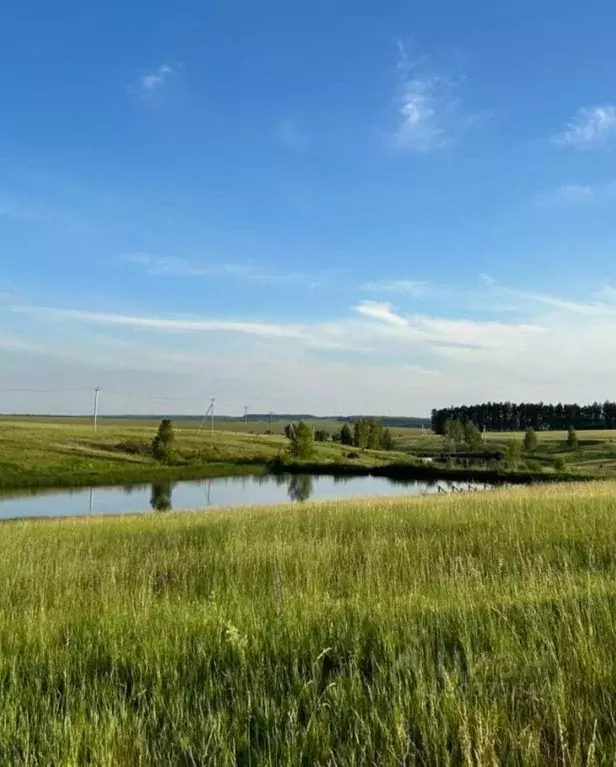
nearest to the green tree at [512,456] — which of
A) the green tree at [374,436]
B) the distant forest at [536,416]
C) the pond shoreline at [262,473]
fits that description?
the pond shoreline at [262,473]

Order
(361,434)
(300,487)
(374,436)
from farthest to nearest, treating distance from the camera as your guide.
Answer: (374,436) → (361,434) → (300,487)

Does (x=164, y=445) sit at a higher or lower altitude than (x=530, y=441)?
lower

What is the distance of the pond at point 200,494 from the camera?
42.3m

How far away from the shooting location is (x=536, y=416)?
186 metres

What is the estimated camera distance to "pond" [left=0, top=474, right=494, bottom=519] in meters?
42.3

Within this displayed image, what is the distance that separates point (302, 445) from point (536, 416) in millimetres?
121974

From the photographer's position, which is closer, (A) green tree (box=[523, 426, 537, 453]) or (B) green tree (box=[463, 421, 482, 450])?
(A) green tree (box=[523, 426, 537, 453])

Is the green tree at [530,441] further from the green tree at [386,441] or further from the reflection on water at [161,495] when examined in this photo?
the reflection on water at [161,495]

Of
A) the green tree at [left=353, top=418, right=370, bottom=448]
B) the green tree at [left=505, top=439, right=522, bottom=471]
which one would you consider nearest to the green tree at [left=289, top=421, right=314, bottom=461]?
the green tree at [left=505, top=439, right=522, bottom=471]

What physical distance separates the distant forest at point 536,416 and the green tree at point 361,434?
53.3m

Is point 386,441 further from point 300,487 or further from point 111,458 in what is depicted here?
point 300,487

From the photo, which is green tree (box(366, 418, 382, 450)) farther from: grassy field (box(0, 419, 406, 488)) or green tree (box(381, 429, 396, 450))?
grassy field (box(0, 419, 406, 488))

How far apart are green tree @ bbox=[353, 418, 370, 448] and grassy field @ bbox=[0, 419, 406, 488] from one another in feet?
44.8

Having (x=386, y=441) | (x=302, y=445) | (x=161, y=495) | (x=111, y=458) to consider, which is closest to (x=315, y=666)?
(x=161, y=495)
